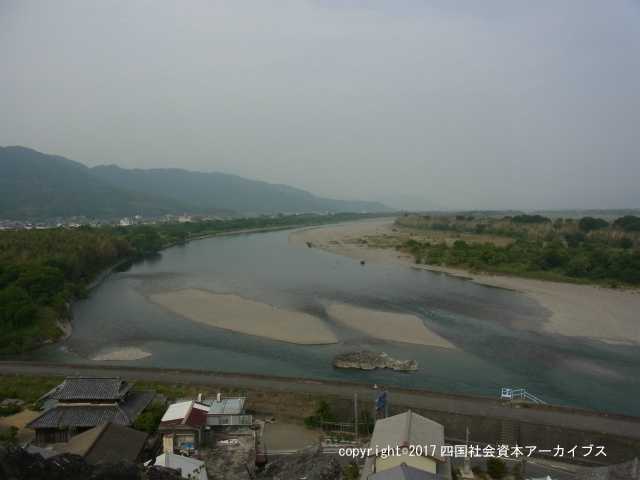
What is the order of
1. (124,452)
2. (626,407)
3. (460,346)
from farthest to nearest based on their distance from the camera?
1. (460,346)
2. (626,407)
3. (124,452)

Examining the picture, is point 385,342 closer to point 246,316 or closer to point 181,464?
point 246,316

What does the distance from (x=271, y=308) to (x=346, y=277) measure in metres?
10.4

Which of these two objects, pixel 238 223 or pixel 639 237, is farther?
pixel 238 223

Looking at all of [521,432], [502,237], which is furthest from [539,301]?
[502,237]

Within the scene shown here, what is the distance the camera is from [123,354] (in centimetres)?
1702

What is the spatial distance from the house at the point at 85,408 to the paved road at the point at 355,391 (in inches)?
84.2

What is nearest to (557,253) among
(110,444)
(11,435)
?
(110,444)

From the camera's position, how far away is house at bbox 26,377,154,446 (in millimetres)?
10156

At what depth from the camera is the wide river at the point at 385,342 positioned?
14508mm

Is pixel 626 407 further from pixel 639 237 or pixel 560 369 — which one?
pixel 639 237

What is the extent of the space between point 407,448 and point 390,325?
13.1 meters

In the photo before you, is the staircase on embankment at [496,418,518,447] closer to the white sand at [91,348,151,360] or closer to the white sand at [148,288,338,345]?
the white sand at [148,288,338,345]

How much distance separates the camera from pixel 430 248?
4256 centimetres

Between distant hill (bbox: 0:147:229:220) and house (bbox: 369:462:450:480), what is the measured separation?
345ft
